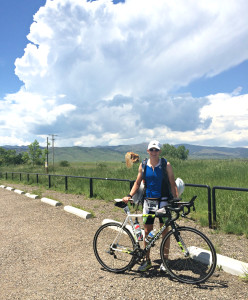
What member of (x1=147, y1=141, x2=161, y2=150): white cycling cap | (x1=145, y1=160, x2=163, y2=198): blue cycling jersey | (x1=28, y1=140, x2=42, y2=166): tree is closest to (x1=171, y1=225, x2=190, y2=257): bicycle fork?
(x1=145, y1=160, x2=163, y2=198): blue cycling jersey

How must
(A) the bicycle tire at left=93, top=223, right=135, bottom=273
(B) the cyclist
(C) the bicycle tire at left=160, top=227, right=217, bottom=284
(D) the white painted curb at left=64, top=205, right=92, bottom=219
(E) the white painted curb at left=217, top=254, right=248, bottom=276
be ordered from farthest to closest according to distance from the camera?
(D) the white painted curb at left=64, top=205, right=92, bottom=219
(A) the bicycle tire at left=93, top=223, right=135, bottom=273
(B) the cyclist
(E) the white painted curb at left=217, top=254, right=248, bottom=276
(C) the bicycle tire at left=160, top=227, right=217, bottom=284

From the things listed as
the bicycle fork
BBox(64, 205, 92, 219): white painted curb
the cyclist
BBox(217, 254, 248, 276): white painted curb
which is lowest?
BBox(64, 205, 92, 219): white painted curb

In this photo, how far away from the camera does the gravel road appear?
334 cm

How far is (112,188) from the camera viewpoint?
41.1 feet

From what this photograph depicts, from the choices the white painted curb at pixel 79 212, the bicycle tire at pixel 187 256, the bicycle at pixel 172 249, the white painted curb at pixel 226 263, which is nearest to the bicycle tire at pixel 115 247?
the bicycle at pixel 172 249

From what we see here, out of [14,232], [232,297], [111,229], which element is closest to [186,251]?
[232,297]

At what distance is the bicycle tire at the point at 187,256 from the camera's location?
11.5 feet

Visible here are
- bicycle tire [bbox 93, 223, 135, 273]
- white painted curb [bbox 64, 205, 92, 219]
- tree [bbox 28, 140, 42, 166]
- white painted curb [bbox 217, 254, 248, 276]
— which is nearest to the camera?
white painted curb [bbox 217, 254, 248, 276]

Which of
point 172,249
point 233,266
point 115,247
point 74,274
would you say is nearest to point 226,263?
point 233,266

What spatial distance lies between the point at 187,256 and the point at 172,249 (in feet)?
0.77

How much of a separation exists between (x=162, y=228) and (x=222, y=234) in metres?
2.65

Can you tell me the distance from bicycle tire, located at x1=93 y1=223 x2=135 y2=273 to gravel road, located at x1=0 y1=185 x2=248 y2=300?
15cm

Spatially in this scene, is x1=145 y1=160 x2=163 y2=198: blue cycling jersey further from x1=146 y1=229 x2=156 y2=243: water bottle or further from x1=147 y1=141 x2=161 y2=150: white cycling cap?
x1=146 y1=229 x2=156 y2=243: water bottle

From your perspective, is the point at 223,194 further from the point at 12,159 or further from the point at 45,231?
the point at 12,159
